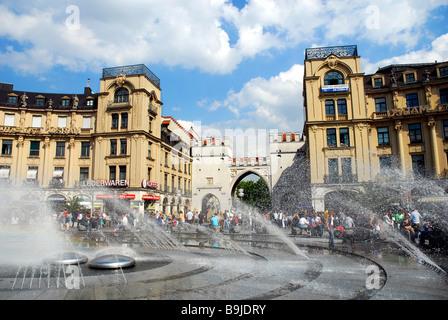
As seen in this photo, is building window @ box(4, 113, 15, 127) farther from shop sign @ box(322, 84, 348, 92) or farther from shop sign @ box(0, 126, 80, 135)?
shop sign @ box(322, 84, 348, 92)

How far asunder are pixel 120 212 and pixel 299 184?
926 inches

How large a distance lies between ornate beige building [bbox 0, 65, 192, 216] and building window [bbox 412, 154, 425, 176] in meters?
27.5

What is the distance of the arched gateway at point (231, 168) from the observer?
4756 cm

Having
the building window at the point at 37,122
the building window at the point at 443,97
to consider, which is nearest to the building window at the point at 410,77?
the building window at the point at 443,97

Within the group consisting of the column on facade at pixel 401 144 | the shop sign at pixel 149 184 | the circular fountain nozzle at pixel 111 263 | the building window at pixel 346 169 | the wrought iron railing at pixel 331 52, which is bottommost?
the circular fountain nozzle at pixel 111 263

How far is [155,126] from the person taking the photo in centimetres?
4034

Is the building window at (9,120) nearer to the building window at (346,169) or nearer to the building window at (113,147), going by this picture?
the building window at (113,147)

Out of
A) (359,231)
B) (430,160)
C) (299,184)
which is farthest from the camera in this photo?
(299,184)

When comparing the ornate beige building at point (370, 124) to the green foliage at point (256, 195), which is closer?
the ornate beige building at point (370, 124)

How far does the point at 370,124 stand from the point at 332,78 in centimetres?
606

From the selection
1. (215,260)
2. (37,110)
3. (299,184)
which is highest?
(37,110)

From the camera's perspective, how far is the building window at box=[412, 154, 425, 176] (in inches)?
1218

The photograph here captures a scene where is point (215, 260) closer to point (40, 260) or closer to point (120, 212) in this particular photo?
point (40, 260)
